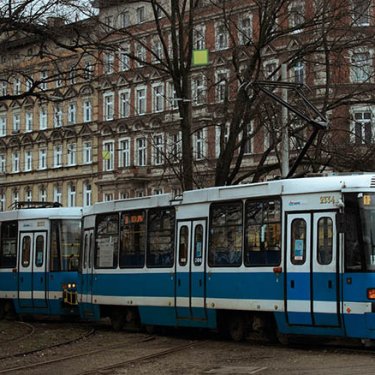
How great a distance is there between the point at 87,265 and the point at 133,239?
2325 millimetres

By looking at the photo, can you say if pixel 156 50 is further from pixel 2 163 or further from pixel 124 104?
pixel 2 163

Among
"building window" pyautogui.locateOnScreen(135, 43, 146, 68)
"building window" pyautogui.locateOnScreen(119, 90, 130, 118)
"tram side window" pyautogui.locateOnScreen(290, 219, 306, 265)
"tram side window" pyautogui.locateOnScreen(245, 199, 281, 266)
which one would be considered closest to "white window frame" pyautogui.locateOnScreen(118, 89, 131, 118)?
"building window" pyautogui.locateOnScreen(119, 90, 130, 118)

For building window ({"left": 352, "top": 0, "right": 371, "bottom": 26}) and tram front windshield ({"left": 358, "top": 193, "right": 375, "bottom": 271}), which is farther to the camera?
building window ({"left": 352, "top": 0, "right": 371, "bottom": 26})

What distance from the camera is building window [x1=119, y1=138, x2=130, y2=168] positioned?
6600cm

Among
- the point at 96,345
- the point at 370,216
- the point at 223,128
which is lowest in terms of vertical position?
the point at 96,345

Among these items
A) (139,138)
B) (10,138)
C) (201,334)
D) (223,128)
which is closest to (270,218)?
(201,334)

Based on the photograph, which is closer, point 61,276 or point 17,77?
point 17,77

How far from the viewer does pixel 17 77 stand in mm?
21906

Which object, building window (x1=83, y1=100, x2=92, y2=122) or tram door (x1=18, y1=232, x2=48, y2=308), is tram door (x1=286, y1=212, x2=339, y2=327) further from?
building window (x1=83, y1=100, x2=92, y2=122)

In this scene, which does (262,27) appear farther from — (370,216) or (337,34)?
(370,216)

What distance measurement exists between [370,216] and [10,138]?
220ft

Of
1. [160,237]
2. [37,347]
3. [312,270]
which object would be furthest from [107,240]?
[312,270]

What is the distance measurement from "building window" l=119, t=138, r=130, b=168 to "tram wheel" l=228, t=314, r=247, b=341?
48535 millimetres

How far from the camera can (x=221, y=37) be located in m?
30.8
